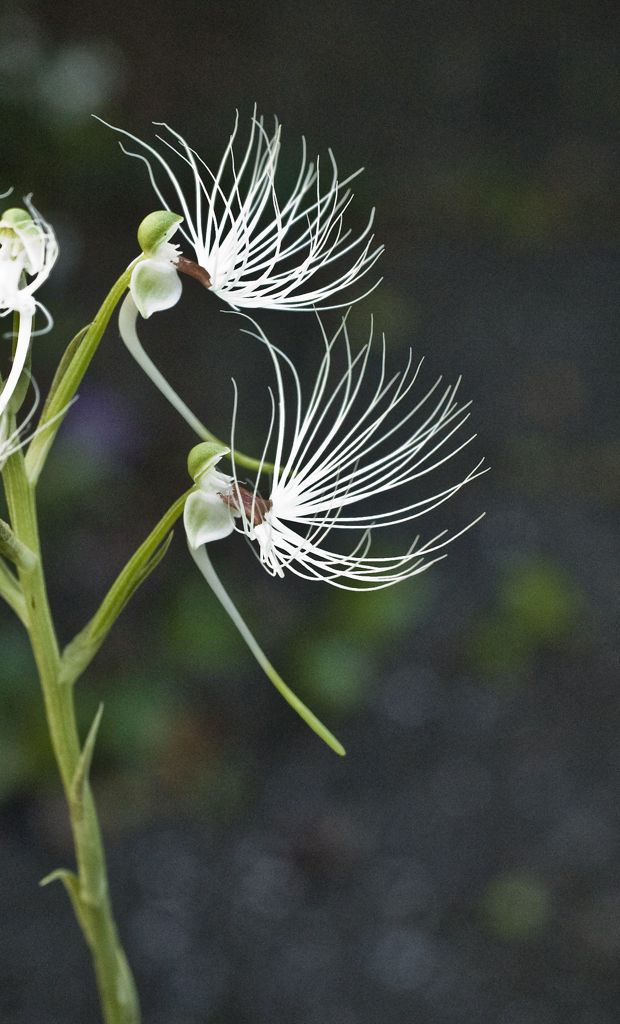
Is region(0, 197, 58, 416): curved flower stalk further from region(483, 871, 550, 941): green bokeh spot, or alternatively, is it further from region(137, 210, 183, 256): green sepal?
region(483, 871, 550, 941): green bokeh spot

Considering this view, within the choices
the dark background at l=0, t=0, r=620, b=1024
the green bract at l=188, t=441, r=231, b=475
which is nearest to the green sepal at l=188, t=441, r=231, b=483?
the green bract at l=188, t=441, r=231, b=475

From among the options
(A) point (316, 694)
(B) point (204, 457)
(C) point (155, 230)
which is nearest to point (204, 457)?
(B) point (204, 457)

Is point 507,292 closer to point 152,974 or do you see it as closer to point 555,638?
point 555,638

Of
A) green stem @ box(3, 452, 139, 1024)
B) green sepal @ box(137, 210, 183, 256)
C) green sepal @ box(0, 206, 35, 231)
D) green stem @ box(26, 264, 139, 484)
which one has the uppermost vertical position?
green sepal @ box(137, 210, 183, 256)

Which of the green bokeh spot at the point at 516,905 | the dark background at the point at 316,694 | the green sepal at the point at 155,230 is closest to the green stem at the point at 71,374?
the green sepal at the point at 155,230

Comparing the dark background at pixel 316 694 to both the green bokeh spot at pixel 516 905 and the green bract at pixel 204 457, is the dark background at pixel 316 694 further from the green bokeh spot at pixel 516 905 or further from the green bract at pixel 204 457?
the green bract at pixel 204 457

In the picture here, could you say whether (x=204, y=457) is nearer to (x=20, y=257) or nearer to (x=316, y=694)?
(x=20, y=257)

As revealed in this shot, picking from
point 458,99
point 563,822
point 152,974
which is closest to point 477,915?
point 563,822
